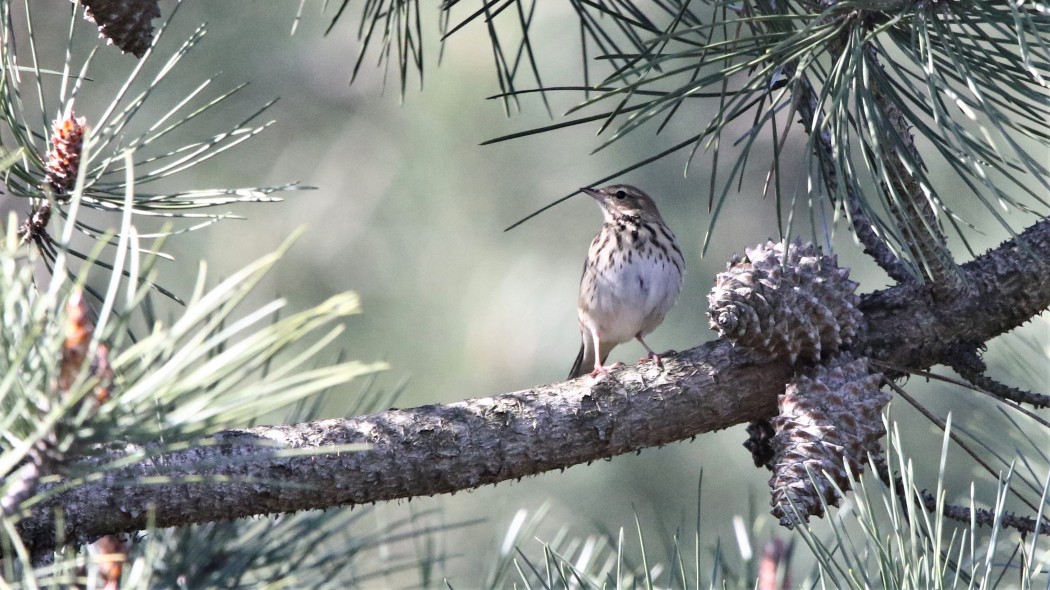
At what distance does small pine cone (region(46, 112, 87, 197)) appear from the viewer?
153 cm

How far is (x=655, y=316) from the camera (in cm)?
348

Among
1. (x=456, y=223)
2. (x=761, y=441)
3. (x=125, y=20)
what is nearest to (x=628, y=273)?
(x=761, y=441)

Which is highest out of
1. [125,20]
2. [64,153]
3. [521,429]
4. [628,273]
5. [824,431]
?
[125,20]

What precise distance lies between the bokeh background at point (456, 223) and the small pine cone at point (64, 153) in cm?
402

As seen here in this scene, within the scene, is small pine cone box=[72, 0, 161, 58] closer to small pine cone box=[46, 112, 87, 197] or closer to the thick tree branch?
small pine cone box=[46, 112, 87, 197]

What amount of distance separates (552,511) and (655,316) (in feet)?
7.60

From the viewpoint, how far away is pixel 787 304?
71.6 inches

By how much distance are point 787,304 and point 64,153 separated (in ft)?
3.98

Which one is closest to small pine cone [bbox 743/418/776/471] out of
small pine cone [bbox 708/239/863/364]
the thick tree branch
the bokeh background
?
the thick tree branch

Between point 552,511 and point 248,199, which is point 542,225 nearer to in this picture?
point 552,511

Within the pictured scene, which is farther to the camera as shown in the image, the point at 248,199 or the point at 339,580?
the point at 339,580

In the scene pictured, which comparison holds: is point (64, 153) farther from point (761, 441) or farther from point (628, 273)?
point (628, 273)

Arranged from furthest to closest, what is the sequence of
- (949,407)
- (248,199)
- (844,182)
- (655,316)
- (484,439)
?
(949,407)
(655,316)
(484,439)
(248,199)
(844,182)

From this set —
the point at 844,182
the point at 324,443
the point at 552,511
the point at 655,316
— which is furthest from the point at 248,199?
the point at 552,511
